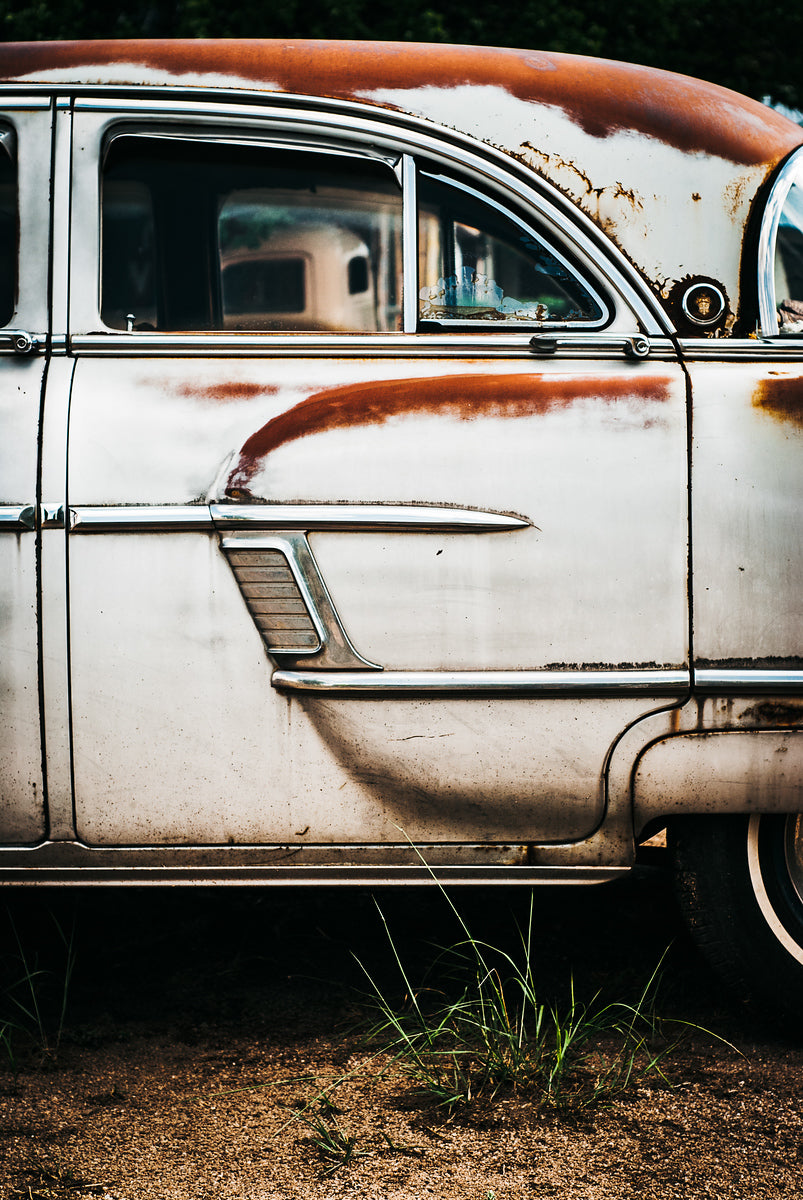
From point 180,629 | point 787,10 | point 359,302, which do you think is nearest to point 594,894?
point 180,629

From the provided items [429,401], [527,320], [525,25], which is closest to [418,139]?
[527,320]

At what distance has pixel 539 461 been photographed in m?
2.08

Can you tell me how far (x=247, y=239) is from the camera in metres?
2.33

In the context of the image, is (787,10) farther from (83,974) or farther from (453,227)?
(83,974)

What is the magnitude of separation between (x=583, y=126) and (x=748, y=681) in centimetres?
117

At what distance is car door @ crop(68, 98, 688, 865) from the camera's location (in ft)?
6.82

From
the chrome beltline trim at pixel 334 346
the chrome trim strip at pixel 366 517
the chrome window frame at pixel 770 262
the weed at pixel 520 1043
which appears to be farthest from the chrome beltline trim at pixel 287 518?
the weed at pixel 520 1043

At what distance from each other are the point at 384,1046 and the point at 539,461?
1297 millimetres

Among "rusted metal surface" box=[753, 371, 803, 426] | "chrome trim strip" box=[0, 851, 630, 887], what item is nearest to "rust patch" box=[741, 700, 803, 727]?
"chrome trim strip" box=[0, 851, 630, 887]

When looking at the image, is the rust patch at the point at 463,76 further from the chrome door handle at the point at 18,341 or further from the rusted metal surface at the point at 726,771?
the rusted metal surface at the point at 726,771

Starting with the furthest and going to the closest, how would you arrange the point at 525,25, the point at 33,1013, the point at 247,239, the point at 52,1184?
the point at 525,25, the point at 33,1013, the point at 247,239, the point at 52,1184

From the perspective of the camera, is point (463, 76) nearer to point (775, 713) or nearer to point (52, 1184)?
point (775, 713)

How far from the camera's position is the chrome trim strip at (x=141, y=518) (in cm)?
209

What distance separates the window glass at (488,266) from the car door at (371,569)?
4cm
